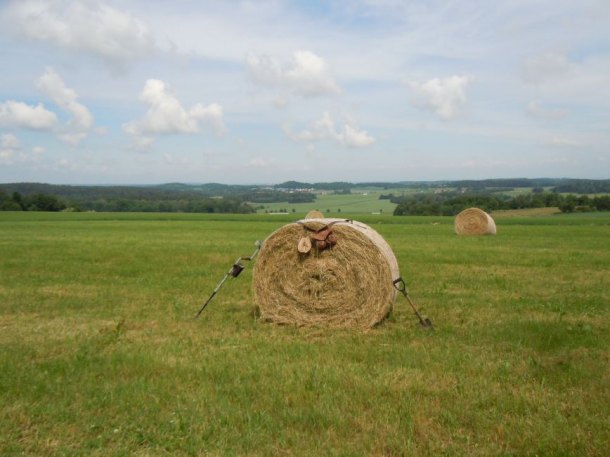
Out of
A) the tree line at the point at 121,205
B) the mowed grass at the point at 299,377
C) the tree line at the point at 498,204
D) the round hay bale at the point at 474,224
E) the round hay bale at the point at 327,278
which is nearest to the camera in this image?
the mowed grass at the point at 299,377

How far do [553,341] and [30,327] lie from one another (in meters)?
7.48

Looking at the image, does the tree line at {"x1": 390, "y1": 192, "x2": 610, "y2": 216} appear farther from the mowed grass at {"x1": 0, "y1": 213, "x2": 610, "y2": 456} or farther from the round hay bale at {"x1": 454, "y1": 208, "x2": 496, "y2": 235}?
the mowed grass at {"x1": 0, "y1": 213, "x2": 610, "y2": 456}

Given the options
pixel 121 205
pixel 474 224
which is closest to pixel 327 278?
pixel 474 224

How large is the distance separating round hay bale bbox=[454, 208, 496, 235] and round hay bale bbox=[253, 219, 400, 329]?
21.7 m

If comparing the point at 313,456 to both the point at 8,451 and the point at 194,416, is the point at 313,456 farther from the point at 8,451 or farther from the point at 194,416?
the point at 8,451

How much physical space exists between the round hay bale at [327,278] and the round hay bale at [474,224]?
71.2 ft

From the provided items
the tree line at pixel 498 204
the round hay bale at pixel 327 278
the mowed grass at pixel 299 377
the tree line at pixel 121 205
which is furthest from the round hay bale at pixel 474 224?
the tree line at pixel 121 205

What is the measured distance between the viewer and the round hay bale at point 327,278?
947cm

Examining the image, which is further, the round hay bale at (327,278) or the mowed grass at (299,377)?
the round hay bale at (327,278)

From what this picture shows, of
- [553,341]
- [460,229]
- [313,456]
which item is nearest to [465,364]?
[553,341]

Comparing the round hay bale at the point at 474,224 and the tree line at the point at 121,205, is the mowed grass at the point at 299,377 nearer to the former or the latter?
the round hay bale at the point at 474,224

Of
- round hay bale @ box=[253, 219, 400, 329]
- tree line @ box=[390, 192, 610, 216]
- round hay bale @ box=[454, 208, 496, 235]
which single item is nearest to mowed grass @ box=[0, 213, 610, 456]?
round hay bale @ box=[253, 219, 400, 329]

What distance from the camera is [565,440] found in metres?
4.93

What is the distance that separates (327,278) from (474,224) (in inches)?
884
